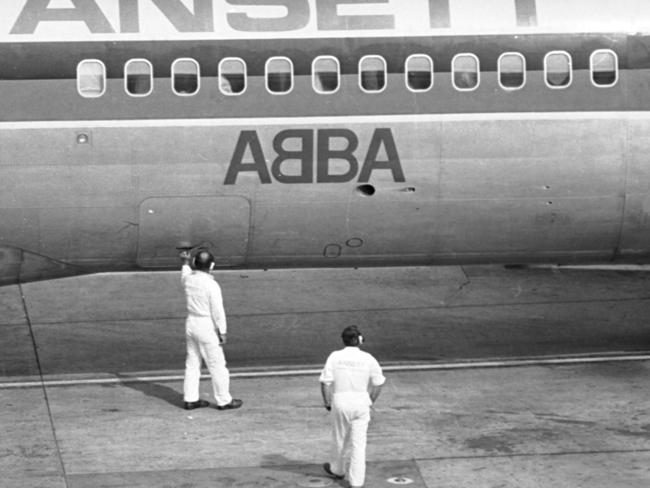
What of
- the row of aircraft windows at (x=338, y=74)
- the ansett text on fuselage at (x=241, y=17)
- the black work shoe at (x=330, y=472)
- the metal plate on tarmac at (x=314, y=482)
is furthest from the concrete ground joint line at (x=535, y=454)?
the ansett text on fuselage at (x=241, y=17)

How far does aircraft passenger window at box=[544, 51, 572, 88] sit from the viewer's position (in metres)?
18.2

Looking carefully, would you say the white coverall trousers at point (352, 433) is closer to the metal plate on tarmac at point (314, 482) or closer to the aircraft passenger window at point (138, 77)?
the metal plate on tarmac at point (314, 482)

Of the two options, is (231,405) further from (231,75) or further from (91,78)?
(91,78)

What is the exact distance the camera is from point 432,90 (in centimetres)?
1809

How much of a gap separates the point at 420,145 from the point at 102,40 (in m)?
4.03

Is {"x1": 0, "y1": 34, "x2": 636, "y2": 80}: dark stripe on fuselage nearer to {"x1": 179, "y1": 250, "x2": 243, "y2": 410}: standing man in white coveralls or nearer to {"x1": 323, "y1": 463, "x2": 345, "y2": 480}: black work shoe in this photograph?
{"x1": 179, "y1": 250, "x2": 243, "y2": 410}: standing man in white coveralls

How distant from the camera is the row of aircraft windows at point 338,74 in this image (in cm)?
1780

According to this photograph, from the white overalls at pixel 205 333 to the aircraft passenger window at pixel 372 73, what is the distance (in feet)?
9.83

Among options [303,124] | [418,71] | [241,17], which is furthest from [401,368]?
[241,17]

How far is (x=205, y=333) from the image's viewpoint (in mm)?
17609

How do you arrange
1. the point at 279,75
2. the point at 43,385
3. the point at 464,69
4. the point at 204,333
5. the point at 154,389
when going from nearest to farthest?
the point at 204,333 < the point at 279,75 < the point at 464,69 < the point at 154,389 < the point at 43,385

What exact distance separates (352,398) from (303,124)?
446cm

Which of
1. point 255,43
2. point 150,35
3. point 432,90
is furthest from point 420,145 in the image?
point 150,35

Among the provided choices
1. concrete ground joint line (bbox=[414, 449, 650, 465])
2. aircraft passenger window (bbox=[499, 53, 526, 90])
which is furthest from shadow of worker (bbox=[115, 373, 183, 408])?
aircraft passenger window (bbox=[499, 53, 526, 90])
